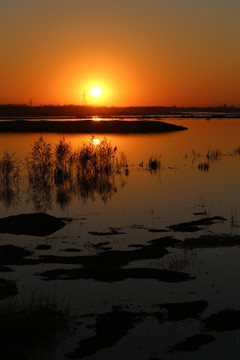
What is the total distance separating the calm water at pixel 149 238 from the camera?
26.2 feet

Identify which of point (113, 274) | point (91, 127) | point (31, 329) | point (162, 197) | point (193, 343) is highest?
point (91, 127)

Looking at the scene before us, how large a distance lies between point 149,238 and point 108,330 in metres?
5.92

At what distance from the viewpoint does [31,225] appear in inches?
595

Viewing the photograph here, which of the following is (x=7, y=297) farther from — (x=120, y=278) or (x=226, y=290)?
(x=226, y=290)

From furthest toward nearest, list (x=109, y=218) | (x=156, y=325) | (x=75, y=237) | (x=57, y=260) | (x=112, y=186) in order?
(x=112, y=186)
(x=109, y=218)
(x=75, y=237)
(x=57, y=260)
(x=156, y=325)

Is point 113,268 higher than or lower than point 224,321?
higher

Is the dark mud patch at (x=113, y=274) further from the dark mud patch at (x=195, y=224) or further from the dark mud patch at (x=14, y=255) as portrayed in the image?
the dark mud patch at (x=195, y=224)

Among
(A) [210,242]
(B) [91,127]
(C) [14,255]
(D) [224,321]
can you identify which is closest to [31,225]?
(C) [14,255]

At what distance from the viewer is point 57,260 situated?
38.8 feet

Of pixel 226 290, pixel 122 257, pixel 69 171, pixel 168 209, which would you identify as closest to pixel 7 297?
pixel 122 257

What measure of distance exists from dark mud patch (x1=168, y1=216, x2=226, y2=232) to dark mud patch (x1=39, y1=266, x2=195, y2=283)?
406cm

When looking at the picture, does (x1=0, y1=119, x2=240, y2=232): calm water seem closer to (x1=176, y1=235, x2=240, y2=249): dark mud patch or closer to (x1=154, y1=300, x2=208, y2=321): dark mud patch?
(x1=176, y1=235, x2=240, y2=249): dark mud patch

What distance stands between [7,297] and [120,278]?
2.48 meters

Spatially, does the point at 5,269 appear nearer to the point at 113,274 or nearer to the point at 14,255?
the point at 14,255
